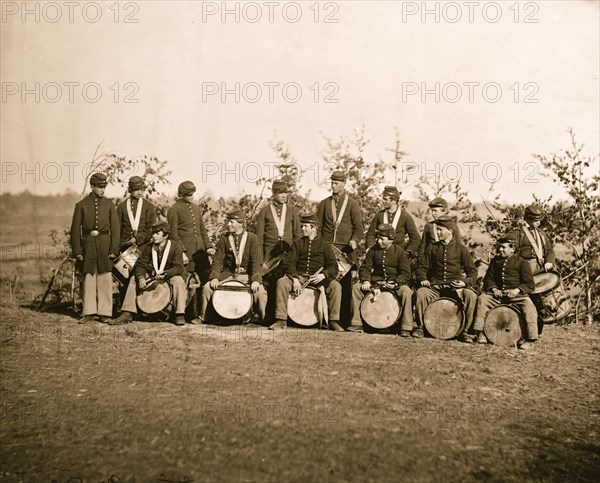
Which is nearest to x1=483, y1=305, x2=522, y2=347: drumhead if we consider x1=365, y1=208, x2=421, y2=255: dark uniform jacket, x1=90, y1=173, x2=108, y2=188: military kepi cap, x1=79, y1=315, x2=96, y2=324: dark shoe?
x1=365, y1=208, x2=421, y2=255: dark uniform jacket

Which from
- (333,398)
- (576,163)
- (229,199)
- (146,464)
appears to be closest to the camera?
(146,464)

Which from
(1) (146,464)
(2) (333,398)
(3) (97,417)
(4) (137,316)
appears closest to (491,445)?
(2) (333,398)

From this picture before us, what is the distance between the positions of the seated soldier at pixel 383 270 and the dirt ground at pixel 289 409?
0.90 metres

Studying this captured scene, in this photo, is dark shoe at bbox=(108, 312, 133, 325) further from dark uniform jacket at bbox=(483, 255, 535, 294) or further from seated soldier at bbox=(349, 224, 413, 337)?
dark uniform jacket at bbox=(483, 255, 535, 294)

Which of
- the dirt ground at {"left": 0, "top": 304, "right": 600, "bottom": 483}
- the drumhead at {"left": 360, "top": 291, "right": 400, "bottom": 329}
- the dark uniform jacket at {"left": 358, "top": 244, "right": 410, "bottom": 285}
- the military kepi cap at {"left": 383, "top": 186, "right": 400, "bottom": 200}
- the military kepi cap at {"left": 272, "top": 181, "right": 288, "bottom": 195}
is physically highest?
the military kepi cap at {"left": 272, "top": 181, "right": 288, "bottom": 195}

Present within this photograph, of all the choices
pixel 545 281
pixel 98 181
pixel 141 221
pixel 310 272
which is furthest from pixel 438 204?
pixel 98 181

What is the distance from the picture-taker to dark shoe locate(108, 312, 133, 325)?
909 centimetres

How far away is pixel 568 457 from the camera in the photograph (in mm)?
4793

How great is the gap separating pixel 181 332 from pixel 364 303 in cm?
263

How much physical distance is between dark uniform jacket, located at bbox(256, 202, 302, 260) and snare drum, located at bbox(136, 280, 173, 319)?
1750 millimetres

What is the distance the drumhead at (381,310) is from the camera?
29.2 feet

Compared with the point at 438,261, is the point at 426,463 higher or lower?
lower

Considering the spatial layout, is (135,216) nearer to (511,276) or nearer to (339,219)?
(339,219)

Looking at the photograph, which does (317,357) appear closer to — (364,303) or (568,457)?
(364,303)
